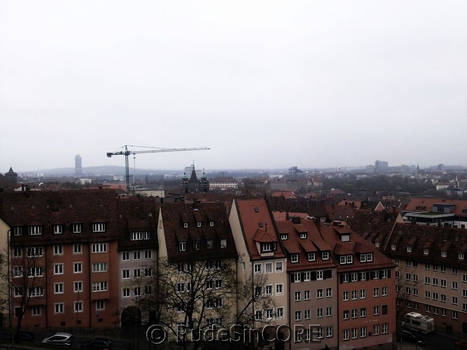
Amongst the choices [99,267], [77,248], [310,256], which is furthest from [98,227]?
[310,256]

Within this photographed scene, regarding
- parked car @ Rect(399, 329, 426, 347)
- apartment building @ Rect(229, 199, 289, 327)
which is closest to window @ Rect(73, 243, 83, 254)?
apartment building @ Rect(229, 199, 289, 327)

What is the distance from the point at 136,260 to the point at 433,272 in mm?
36010

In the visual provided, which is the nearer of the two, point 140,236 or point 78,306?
point 78,306

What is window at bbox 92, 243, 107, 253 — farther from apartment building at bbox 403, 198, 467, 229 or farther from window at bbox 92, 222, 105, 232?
apartment building at bbox 403, 198, 467, 229

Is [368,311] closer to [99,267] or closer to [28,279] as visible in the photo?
[99,267]

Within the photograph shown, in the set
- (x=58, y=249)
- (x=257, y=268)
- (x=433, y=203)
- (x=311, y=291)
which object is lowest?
(x=311, y=291)

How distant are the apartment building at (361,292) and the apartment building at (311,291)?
1.04 meters

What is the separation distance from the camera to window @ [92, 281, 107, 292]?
55.0m

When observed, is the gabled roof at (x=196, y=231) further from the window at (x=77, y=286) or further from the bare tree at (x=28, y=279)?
the bare tree at (x=28, y=279)

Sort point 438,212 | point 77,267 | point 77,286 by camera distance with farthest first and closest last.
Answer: point 438,212
point 77,267
point 77,286

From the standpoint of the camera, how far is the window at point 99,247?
55.2m

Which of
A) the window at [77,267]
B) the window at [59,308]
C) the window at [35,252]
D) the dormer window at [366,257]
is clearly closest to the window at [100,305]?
the window at [59,308]

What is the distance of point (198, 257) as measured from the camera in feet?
177

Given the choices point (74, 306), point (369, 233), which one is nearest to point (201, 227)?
point (74, 306)
